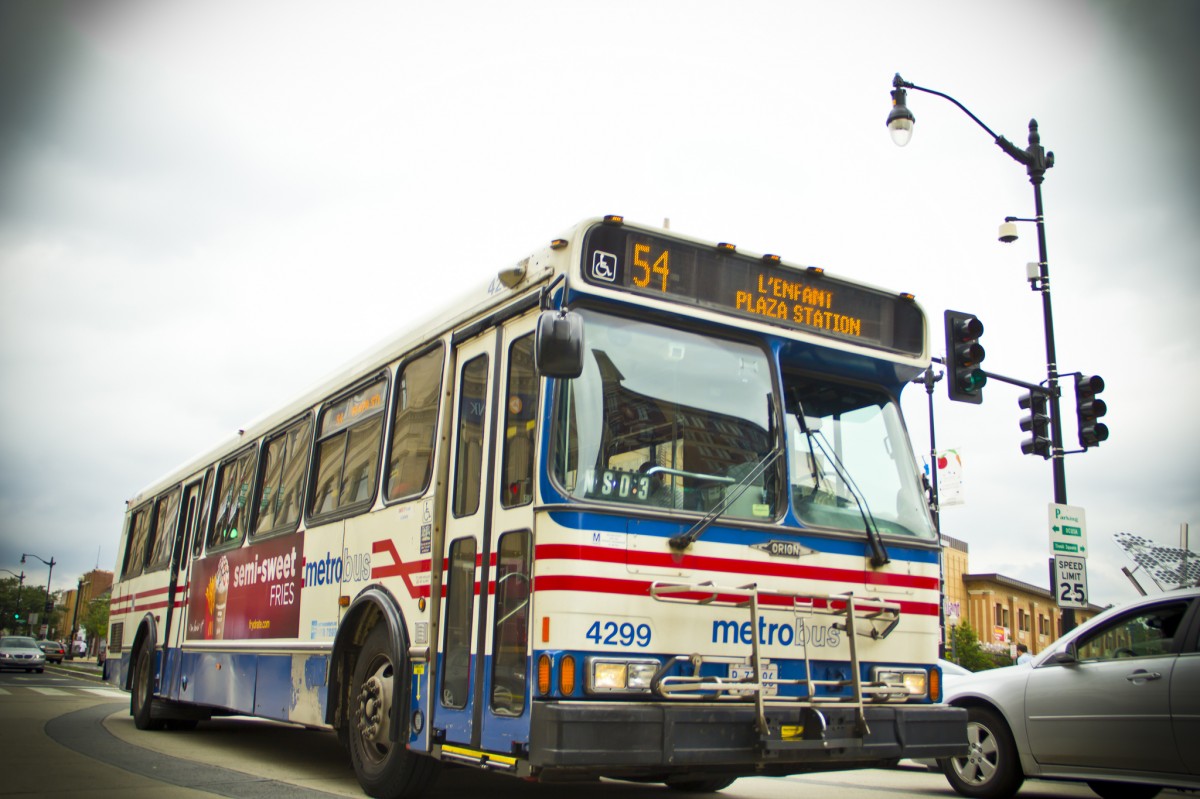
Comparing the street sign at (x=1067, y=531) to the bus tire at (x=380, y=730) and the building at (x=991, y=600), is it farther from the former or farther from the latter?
the building at (x=991, y=600)

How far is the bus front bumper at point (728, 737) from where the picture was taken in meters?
5.05

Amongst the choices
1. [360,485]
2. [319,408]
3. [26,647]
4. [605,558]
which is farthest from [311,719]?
[26,647]

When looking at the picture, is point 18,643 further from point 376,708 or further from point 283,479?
point 376,708

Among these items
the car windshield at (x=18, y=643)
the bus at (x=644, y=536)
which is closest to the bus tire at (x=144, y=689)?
the bus at (x=644, y=536)

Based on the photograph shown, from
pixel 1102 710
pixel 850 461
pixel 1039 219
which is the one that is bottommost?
pixel 1102 710

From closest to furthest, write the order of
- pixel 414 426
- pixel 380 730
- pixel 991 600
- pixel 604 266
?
pixel 604 266 → pixel 380 730 → pixel 414 426 → pixel 991 600

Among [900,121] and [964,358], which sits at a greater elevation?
[900,121]

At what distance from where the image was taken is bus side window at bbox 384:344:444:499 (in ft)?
23.5

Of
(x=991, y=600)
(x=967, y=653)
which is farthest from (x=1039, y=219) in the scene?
(x=991, y=600)

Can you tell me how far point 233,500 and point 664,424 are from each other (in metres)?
7.17

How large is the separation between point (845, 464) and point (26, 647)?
122 feet

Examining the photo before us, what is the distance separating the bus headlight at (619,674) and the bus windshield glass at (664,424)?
2.73ft

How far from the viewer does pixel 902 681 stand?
20.6 feet

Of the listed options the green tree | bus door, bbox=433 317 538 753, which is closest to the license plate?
bus door, bbox=433 317 538 753
